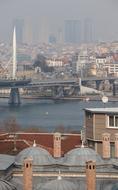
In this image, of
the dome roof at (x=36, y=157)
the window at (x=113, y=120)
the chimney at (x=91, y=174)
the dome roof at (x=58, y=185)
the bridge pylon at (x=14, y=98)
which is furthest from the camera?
the bridge pylon at (x=14, y=98)

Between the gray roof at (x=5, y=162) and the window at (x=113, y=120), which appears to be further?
the window at (x=113, y=120)

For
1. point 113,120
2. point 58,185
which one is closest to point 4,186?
point 58,185

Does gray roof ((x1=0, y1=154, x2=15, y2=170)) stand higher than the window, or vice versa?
the window

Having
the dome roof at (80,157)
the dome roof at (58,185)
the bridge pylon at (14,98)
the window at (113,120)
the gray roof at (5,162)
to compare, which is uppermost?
the window at (113,120)

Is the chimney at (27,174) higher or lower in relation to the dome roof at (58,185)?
higher

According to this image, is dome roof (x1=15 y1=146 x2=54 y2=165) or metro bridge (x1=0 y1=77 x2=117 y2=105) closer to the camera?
dome roof (x1=15 y1=146 x2=54 y2=165)

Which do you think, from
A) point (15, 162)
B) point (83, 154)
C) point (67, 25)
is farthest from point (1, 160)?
point (67, 25)

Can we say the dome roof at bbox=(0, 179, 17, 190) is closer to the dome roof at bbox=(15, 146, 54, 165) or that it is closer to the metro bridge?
the dome roof at bbox=(15, 146, 54, 165)

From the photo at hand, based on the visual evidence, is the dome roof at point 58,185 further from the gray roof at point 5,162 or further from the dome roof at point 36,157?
the dome roof at point 36,157

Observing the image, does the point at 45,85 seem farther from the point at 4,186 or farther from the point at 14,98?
the point at 4,186

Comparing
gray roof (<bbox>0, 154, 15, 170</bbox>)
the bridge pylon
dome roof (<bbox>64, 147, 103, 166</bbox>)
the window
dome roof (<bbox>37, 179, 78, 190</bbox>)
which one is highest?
the window

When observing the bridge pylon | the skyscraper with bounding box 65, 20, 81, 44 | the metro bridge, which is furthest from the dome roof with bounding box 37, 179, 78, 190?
the skyscraper with bounding box 65, 20, 81, 44

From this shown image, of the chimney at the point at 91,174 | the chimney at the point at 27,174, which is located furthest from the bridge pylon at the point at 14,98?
the chimney at the point at 91,174
